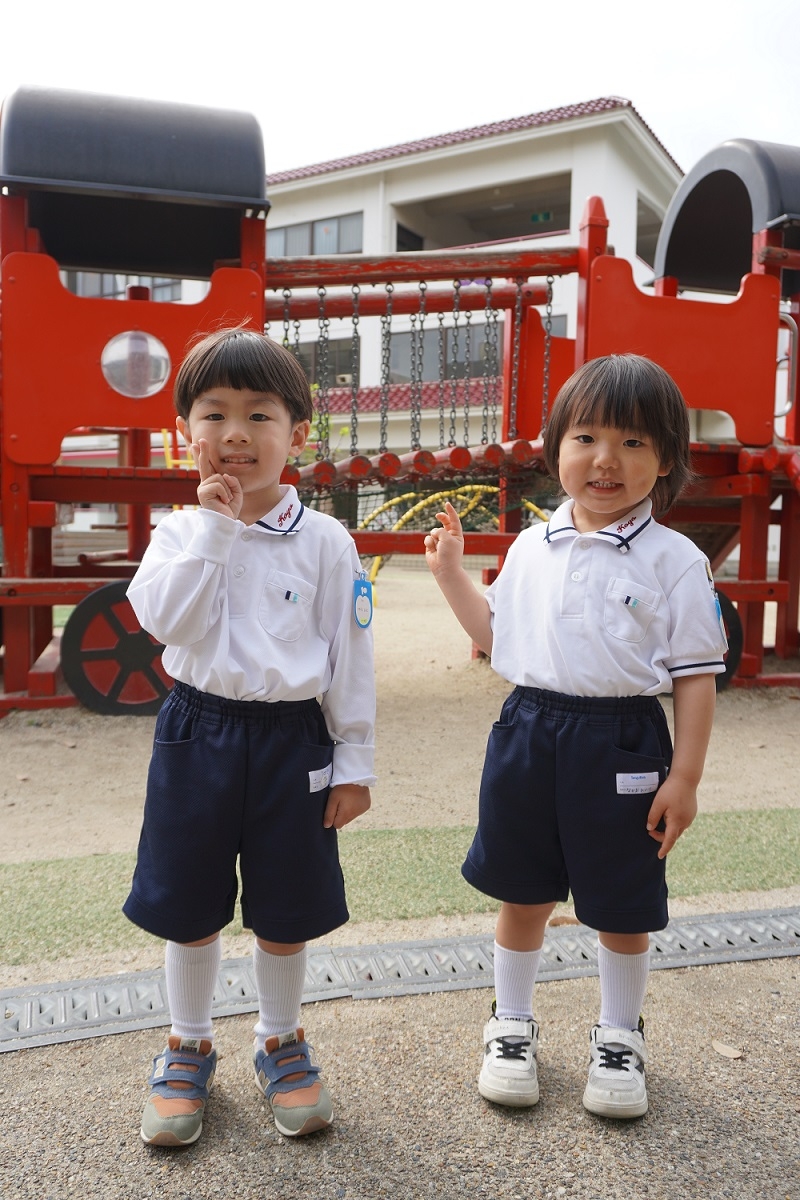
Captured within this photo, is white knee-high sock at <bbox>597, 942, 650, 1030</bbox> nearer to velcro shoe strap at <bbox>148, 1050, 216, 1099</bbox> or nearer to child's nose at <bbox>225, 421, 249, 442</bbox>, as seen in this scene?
velcro shoe strap at <bbox>148, 1050, 216, 1099</bbox>

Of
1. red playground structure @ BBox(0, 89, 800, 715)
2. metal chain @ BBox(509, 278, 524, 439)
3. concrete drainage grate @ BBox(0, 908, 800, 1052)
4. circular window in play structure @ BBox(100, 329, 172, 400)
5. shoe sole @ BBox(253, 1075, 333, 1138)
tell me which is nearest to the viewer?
shoe sole @ BBox(253, 1075, 333, 1138)

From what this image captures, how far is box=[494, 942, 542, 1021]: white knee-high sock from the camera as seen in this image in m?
1.73

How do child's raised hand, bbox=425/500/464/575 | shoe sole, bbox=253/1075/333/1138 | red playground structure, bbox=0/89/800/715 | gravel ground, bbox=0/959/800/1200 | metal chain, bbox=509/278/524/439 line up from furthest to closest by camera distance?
metal chain, bbox=509/278/524/439
red playground structure, bbox=0/89/800/715
child's raised hand, bbox=425/500/464/575
shoe sole, bbox=253/1075/333/1138
gravel ground, bbox=0/959/800/1200

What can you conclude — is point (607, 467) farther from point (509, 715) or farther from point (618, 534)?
point (509, 715)

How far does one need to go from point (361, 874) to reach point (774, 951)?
110cm

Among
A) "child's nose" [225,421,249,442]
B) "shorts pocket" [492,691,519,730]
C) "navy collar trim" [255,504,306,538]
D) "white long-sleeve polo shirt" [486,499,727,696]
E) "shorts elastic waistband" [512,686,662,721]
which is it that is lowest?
"shorts pocket" [492,691,519,730]

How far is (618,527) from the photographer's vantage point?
1652mm

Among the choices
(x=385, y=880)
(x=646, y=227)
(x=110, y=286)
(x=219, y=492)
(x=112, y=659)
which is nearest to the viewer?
(x=219, y=492)

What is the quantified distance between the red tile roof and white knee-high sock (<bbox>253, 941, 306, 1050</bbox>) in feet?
63.6

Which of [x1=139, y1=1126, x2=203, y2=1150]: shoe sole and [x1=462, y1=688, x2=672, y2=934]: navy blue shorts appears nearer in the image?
[x1=139, y1=1126, x2=203, y2=1150]: shoe sole

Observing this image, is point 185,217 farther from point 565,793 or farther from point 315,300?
point 565,793

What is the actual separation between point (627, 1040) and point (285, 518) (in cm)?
110

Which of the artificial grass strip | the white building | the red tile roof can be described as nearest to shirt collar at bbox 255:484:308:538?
the artificial grass strip

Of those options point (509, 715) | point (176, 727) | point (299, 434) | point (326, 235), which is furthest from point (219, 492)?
point (326, 235)
